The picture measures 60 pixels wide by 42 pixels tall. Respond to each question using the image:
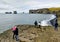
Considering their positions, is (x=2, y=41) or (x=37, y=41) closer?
(x=37, y=41)

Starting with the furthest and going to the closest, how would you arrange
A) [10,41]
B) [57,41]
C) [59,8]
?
[59,8], [10,41], [57,41]

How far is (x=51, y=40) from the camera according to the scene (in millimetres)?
20750

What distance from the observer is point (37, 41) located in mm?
20438

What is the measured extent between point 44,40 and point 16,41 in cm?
292

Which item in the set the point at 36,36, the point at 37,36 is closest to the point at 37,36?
the point at 37,36

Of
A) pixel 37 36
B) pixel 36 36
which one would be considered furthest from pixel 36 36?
pixel 37 36

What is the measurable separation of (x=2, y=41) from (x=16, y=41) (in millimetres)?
2813

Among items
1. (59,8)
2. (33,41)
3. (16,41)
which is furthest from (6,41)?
(59,8)

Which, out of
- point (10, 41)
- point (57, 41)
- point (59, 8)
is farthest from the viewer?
point (59, 8)

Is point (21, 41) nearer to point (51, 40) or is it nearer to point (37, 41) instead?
point (37, 41)

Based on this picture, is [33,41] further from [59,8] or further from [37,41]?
[59,8]

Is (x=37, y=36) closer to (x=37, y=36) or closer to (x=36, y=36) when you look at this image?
(x=37, y=36)

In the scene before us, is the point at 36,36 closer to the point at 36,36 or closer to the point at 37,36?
the point at 36,36

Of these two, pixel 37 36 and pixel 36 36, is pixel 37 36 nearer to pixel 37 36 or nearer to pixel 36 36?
pixel 37 36
